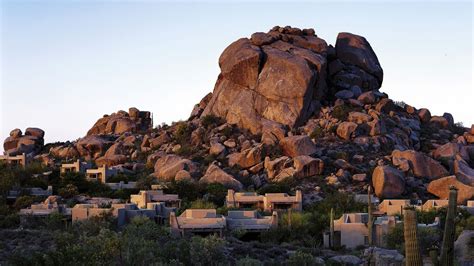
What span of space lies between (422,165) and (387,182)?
4.79 m

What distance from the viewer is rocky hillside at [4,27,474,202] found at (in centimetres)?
6025

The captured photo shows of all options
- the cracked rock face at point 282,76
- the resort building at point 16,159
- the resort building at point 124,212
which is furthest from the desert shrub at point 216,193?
the resort building at point 16,159

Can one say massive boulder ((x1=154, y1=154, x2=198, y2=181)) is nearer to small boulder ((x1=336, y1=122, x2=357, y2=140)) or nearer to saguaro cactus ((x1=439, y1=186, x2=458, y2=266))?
small boulder ((x1=336, y1=122, x2=357, y2=140))

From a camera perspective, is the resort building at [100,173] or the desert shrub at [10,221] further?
the resort building at [100,173]

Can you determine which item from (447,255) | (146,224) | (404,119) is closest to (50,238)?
(146,224)

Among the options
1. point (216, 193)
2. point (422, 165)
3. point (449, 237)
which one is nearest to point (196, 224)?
point (216, 193)

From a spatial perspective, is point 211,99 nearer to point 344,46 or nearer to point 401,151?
point 344,46

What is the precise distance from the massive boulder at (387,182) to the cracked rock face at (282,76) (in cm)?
1169

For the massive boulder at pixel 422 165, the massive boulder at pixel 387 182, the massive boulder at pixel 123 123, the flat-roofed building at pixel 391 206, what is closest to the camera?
the flat-roofed building at pixel 391 206

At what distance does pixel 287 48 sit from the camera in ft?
237

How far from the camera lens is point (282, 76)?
69000 mm

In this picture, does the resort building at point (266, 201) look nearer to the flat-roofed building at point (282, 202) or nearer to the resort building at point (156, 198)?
the flat-roofed building at point (282, 202)

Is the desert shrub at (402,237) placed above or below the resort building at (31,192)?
below

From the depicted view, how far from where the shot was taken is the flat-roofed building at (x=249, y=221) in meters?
45.5
